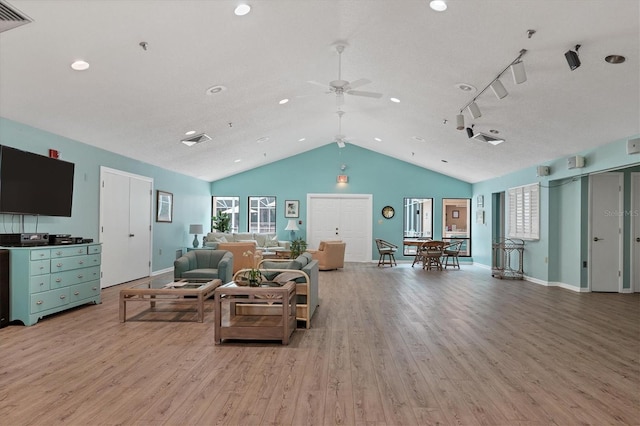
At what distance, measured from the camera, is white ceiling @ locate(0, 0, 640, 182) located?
366 centimetres

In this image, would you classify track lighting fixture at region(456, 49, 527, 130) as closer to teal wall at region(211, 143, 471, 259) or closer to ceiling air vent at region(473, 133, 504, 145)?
ceiling air vent at region(473, 133, 504, 145)

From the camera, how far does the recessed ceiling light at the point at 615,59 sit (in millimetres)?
4047

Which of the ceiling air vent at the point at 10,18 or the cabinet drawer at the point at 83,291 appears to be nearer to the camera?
the ceiling air vent at the point at 10,18

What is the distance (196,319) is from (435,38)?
4162 millimetres

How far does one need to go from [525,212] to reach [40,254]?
28.2 ft

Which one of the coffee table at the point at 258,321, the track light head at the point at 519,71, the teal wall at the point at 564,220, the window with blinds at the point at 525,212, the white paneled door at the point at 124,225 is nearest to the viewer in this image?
the coffee table at the point at 258,321

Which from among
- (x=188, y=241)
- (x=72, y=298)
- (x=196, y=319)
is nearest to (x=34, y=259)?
(x=72, y=298)

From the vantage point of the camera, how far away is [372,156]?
1273 centimetres

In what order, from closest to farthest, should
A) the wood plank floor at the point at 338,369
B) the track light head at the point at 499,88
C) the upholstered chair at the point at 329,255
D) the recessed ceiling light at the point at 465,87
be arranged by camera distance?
the wood plank floor at the point at 338,369
the track light head at the point at 499,88
the recessed ceiling light at the point at 465,87
the upholstered chair at the point at 329,255

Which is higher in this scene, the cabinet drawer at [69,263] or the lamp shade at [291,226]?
the lamp shade at [291,226]

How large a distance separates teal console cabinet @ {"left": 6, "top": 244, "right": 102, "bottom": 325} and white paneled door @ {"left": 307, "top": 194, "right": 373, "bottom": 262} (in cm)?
751

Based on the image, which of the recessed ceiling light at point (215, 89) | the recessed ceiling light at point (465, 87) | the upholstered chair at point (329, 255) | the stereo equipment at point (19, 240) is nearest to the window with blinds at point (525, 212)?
the recessed ceiling light at point (465, 87)

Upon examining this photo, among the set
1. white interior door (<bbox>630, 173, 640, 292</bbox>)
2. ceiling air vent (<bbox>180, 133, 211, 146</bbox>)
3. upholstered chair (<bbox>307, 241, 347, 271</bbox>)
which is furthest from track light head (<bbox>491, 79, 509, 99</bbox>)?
upholstered chair (<bbox>307, 241, 347, 271</bbox>)

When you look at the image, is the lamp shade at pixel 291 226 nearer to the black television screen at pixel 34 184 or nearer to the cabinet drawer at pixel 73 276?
the cabinet drawer at pixel 73 276
